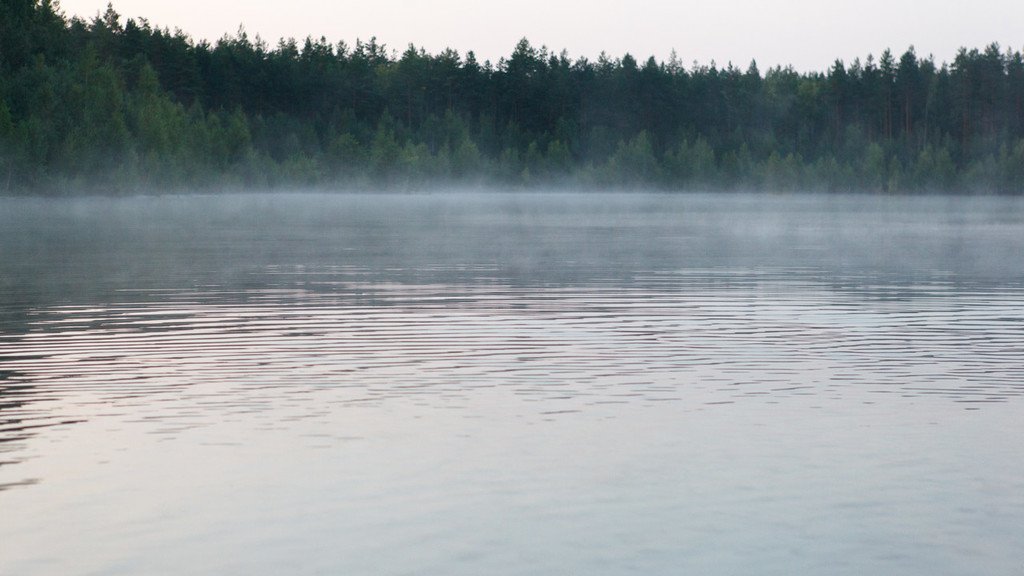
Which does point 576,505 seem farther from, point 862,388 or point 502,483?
point 862,388

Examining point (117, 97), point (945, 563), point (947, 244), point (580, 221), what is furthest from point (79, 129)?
point (945, 563)

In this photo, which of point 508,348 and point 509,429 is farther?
point 508,348

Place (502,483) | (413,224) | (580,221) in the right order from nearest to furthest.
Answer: (502,483), (413,224), (580,221)

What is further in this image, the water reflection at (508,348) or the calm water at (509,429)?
the water reflection at (508,348)

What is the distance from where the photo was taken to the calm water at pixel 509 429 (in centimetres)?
1216

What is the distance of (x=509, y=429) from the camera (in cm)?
1703

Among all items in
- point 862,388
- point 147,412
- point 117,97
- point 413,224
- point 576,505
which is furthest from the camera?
point 117,97

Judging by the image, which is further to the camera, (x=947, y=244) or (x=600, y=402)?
(x=947, y=244)

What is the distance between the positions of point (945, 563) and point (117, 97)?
475 ft

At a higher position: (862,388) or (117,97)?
(117,97)

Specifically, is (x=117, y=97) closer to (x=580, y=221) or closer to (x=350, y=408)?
(x=580, y=221)

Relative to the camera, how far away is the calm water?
1216 centimetres

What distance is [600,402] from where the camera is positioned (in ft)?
62.4

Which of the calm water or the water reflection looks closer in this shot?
the calm water
